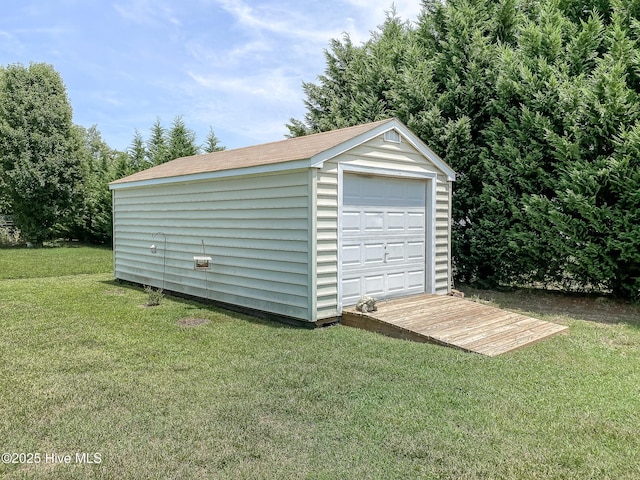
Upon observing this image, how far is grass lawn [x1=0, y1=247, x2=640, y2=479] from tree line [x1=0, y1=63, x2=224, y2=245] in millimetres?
12937

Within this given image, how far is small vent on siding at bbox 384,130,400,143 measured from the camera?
673 cm

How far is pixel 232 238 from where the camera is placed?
7094mm

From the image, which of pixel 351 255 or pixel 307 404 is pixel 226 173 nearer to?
pixel 351 255

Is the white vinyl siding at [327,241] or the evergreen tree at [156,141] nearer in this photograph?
the white vinyl siding at [327,241]

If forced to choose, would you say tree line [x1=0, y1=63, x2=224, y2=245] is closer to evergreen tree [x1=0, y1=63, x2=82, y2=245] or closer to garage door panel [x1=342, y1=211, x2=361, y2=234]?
evergreen tree [x1=0, y1=63, x2=82, y2=245]

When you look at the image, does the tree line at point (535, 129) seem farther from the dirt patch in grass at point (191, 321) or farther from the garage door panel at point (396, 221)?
the dirt patch in grass at point (191, 321)

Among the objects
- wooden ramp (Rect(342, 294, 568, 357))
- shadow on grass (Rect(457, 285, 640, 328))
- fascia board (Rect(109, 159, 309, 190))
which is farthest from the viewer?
shadow on grass (Rect(457, 285, 640, 328))

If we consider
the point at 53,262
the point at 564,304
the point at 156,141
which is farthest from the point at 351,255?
the point at 156,141

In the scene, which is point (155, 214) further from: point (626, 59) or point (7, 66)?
point (7, 66)

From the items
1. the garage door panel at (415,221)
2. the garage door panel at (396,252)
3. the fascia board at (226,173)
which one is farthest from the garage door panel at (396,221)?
the fascia board at (226,173)

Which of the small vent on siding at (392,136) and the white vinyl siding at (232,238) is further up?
the small vent on siding at (392,136)

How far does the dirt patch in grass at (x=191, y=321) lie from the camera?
20.4ft

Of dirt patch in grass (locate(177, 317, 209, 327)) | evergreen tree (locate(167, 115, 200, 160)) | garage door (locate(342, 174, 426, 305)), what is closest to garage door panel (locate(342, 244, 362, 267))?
garage door (locate(342, 174, 426, 305))

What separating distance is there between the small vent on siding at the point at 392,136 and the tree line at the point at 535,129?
2.79m
